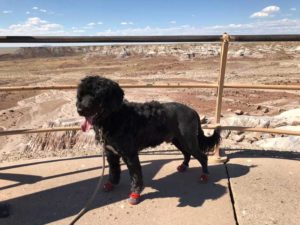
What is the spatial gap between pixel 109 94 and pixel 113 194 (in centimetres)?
117

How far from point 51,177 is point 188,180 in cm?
152

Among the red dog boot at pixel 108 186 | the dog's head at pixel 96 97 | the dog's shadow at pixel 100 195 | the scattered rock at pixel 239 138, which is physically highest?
the dog's head at pixel 96 97

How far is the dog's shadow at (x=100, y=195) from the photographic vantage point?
3516 mm

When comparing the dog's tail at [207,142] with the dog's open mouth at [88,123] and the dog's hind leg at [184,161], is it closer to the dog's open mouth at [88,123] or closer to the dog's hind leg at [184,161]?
the dog's hind leg at [184,161]

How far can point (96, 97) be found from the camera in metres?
3.23

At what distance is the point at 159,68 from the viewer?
107 ft

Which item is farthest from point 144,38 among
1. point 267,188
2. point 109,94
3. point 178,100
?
point 178,100

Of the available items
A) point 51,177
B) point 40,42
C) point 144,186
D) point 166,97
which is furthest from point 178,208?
point 166,97

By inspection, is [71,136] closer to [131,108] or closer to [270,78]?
[131,108]


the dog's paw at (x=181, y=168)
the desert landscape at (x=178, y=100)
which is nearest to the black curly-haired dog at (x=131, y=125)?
the dog's paw at (x=181, y=168)

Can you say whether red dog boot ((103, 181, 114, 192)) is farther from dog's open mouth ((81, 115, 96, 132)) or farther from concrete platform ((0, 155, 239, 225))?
dog's open mouth ((81, 115, 96, 132))

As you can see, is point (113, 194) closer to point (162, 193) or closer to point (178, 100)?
point (162, 193)

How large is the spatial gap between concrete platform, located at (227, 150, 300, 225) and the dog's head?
1.52 m

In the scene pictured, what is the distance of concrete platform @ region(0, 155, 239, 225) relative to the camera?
344cm
